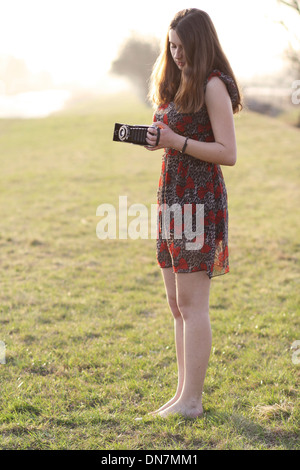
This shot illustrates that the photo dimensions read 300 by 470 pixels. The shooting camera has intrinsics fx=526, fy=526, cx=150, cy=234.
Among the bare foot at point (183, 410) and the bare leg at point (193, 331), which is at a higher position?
the bare leg at point (193, 331)

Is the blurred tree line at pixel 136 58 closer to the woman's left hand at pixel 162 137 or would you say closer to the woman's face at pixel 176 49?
the woman's face at pixel 176 49

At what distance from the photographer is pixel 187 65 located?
2367 mm

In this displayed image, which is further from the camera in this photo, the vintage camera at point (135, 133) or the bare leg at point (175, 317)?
the bare leg at point (175, 317)

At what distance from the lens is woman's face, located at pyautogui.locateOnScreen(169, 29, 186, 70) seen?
92.7 inches

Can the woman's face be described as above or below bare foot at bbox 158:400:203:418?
above

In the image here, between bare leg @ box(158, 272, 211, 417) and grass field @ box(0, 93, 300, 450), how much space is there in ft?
0.46

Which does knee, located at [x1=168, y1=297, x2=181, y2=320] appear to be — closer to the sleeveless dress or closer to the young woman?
the young woman

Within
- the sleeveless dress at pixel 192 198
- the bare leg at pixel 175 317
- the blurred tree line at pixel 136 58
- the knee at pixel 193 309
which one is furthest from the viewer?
the blurred tree line at pixel 136 58

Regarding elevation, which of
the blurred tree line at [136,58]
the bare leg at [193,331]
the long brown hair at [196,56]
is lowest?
the bare leg at [193,331]

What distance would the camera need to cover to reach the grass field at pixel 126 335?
8.58ft

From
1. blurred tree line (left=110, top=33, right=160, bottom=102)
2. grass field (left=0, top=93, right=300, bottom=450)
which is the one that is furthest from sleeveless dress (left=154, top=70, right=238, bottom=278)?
blurred tree line (left=110, top=33, right=160, bottom=102)

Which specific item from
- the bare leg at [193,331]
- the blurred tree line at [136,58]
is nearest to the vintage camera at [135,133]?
the bare leg at [193,331]

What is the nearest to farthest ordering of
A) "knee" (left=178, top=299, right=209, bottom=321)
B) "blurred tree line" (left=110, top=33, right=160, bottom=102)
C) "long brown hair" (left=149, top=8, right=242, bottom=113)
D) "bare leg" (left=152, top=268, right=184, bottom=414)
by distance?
"long brown hair" (left=149, top=8, right=242, bottom=113) → "knee" (left=178, top=299, right=209, bottom=321) → "bare leg" (left=152, top=268, right=184, bottom=414) → "blurred tree line" (left=110, top=33, right=160, bottom=102)

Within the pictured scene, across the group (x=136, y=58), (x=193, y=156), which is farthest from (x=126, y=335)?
(x=136, y=58)
